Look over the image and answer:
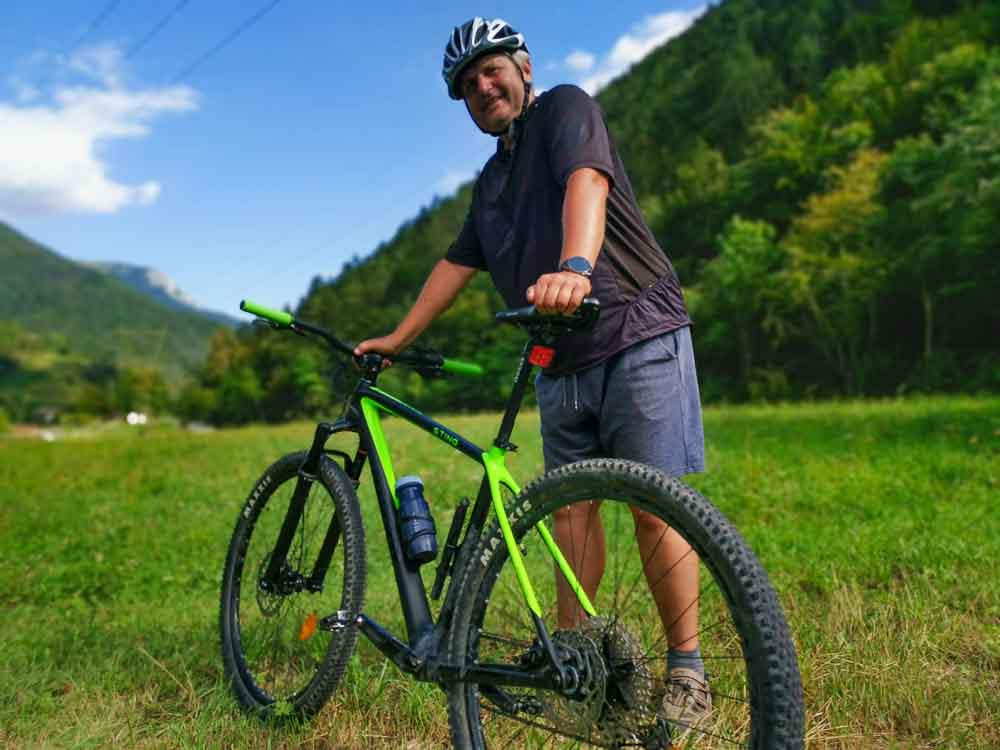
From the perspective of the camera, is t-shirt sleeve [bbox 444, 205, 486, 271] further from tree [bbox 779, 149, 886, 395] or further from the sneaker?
tree [bbox 779, 149, 886, 395]

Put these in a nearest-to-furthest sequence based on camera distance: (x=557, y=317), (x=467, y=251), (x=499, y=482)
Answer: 1. (x=557, y=317)
2. (x=499, y=482)
3. (x=467, y=251)

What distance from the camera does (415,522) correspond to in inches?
112

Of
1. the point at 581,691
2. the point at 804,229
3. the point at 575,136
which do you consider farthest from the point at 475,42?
the point at 804,229

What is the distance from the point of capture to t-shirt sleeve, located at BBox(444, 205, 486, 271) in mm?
3305

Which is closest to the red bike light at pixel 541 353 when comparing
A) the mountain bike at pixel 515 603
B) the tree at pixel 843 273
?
the mountain bike at pixel 515 603

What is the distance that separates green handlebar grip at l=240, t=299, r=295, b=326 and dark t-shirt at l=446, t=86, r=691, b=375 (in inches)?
34.6

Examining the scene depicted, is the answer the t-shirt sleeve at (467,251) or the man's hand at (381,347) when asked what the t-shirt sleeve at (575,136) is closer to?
the t-shirt sleeve at (467,251)

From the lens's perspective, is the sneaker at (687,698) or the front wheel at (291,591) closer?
the sneaker at (687,698)

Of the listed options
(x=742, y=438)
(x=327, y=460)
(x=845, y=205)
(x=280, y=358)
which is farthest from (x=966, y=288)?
(x=280, y=358)

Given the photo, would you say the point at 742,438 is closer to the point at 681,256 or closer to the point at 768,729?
the point at 768,729

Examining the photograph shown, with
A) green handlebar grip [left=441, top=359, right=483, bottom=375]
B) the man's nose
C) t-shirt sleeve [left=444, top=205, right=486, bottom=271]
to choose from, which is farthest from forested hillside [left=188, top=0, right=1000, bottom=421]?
the man's nose

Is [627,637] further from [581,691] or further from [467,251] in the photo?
[467,251]

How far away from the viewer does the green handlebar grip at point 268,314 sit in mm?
3258

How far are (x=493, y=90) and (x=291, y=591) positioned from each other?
6.63ft
